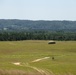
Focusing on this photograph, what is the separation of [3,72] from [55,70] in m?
5.68

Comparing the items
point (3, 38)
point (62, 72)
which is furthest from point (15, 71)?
point (3, 38)

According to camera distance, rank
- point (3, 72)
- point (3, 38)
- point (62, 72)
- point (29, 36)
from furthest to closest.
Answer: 1. point (29, 36)
2. point (3, 38)
3. point (62, 72)
4. point (3, 72)

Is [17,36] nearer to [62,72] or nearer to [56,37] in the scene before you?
[56,37]

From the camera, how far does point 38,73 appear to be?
2833 centimetres

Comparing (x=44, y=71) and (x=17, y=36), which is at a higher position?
(x=44, y=71)

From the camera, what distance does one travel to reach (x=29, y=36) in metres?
161

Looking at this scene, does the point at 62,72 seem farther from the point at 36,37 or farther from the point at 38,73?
the point at 36,37

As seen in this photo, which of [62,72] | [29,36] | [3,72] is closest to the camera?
[3,72]

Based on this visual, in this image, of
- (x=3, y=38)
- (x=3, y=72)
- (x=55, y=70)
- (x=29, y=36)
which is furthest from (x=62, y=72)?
(x=29, y=36)

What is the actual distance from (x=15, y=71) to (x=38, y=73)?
2114mm

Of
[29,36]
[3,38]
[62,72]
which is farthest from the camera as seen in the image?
[29,36]

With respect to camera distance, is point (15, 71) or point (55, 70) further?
point (55, 70)

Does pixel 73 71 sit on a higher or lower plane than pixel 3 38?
higher

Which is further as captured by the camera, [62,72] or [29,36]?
[29,36]
